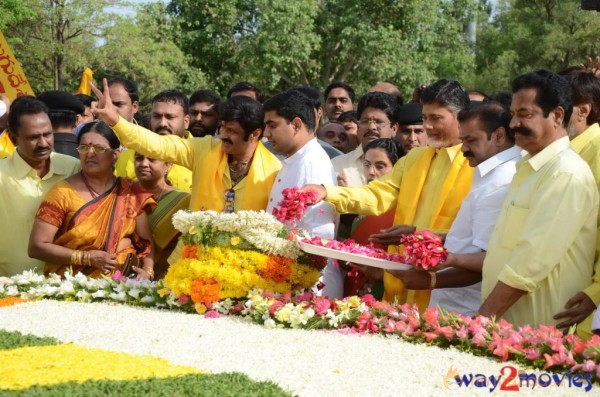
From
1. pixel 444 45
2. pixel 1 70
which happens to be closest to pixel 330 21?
pixel 444 45

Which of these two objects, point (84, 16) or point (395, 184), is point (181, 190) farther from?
point (84, 16)

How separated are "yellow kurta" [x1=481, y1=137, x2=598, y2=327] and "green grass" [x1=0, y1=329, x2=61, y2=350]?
236cm

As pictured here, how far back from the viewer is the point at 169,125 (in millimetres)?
7832

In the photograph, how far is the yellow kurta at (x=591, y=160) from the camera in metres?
4.73

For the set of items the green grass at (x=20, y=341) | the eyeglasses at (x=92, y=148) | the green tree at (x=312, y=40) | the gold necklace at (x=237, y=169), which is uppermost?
the green tree at (x=312, y=40)

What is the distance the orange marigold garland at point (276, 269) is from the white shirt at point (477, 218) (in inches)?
36.8

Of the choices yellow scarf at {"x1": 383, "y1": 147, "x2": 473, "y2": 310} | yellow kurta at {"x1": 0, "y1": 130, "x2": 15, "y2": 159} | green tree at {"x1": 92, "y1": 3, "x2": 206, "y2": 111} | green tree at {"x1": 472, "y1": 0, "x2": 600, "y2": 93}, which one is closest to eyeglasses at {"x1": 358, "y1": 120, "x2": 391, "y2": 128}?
A: yellow scarf at {"x1": 383, "y1": 147, "x2": 473, "y2": 310}

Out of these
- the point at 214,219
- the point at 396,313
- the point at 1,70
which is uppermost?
the point at 1,70

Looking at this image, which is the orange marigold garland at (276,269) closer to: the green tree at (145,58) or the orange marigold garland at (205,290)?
the orange marigold garland at (205,290)

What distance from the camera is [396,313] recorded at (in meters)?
5.11

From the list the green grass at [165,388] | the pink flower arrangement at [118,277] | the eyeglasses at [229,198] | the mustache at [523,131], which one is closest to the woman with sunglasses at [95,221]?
the pink flower arrangement at [118,277]

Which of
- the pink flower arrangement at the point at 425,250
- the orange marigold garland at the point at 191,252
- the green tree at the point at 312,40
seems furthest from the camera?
the green tree at the point at 312,40

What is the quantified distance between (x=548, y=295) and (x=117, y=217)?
324cm

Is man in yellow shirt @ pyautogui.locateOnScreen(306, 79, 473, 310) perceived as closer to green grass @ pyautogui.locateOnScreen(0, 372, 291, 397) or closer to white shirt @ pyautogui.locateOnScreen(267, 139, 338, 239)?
white shirt @ pyautogui.locateOnScreen(267, 139, 338, 239)
